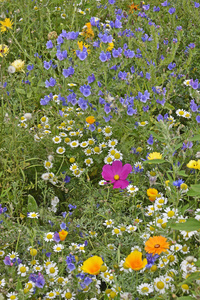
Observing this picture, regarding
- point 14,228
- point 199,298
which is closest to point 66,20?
point 14,228

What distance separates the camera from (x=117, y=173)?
2.13 m

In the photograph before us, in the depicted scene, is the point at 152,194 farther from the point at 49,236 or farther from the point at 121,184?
the point at 49,236

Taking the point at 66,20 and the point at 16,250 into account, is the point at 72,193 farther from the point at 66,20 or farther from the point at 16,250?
the point at 66,20

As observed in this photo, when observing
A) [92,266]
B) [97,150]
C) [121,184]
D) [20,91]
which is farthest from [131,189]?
[20,91]

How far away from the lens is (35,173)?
7.85 ft

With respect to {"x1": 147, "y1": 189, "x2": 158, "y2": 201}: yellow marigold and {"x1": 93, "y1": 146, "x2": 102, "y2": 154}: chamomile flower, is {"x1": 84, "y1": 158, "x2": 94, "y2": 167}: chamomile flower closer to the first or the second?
{"x1": 93, "y1": 146, "x2": 102, "y2": 154}: chamomile flower

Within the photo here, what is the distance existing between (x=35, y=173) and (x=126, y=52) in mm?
1003

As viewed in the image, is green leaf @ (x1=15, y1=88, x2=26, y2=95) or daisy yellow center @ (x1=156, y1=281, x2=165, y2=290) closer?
daisy yellow center @ (x1=156, y1=281, x2=165, y2=290)

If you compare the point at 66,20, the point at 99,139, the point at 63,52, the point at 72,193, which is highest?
the point at 66,20

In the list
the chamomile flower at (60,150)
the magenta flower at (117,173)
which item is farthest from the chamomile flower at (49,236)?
the chamomile flower at (60,150)

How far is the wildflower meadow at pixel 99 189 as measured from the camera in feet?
5.33

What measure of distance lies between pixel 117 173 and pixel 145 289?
0.73 m

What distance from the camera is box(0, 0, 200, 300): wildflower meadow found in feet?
5.33

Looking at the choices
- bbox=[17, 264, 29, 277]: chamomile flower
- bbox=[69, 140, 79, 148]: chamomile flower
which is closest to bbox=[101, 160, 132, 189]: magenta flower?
bbox=[69, 140, 79, 148]: chamomile flower
